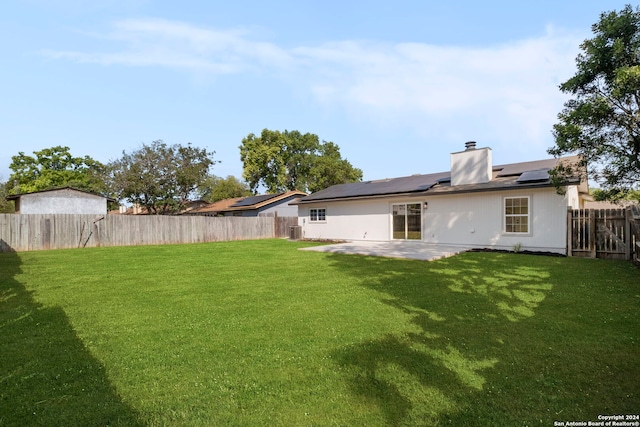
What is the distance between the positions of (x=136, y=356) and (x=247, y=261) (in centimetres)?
726

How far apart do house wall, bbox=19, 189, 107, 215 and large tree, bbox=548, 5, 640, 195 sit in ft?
88.1

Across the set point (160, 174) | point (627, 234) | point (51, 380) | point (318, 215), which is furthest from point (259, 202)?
point (51, 380)

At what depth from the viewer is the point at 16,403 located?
2574mm

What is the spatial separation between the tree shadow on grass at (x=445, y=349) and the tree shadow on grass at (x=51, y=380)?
6.57 ft

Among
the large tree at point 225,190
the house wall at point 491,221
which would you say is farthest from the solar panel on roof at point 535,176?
the large tree at point 225,190

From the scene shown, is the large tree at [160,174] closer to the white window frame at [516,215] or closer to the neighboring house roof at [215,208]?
the neighboring house roof at [215,208]

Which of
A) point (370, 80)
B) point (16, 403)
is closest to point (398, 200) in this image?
point (370, 80)

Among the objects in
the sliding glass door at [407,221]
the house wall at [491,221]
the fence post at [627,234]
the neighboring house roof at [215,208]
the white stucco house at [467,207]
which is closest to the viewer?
the fence post at [627,234]

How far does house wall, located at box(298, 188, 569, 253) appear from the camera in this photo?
1169 cm

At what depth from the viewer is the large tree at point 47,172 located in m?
36.4

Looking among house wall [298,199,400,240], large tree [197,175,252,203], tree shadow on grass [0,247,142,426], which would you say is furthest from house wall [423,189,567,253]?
large tree [197,175,252,203]

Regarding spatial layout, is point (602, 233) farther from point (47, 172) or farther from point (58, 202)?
point (47, 172)

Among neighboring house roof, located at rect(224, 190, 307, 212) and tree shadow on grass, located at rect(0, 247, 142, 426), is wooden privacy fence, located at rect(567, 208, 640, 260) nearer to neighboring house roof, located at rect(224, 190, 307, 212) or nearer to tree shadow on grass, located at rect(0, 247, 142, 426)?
tree shadow on grass, located at rect(0, 247, 142, 426)

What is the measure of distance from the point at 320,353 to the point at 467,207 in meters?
12.3
